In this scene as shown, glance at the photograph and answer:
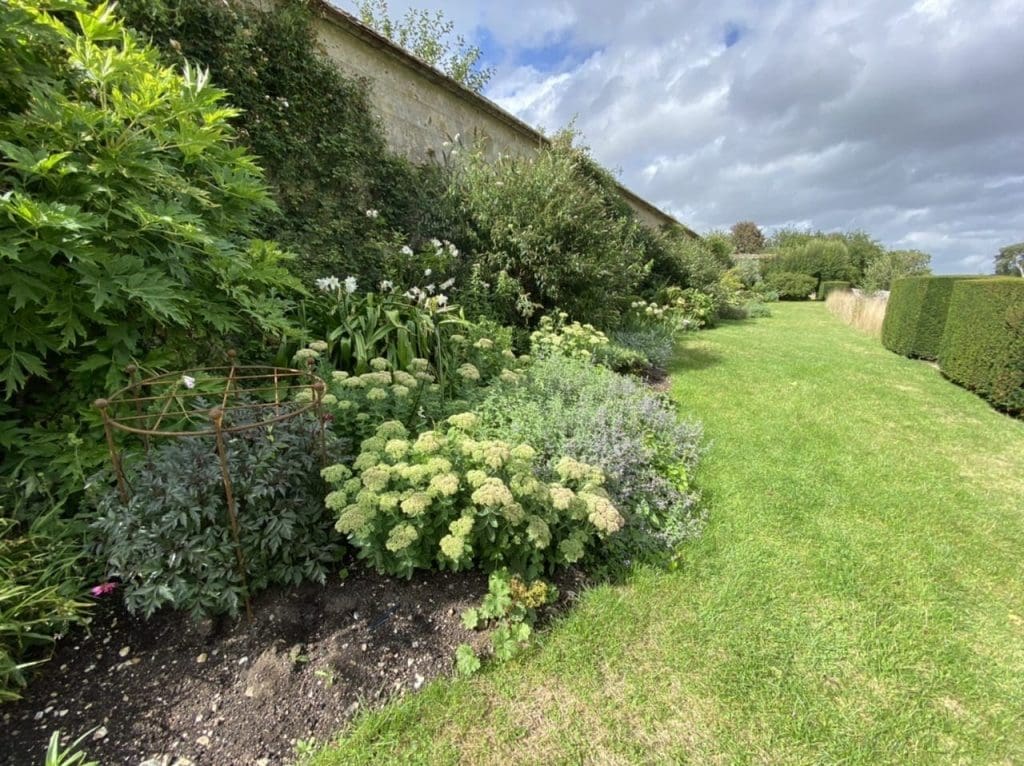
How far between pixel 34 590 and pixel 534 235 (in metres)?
5.22

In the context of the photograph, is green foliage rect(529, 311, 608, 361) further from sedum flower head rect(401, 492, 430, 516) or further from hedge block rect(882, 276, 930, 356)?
hedge block rect(882, 276, 930, 356)

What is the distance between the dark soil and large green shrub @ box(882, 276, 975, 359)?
1122 cm

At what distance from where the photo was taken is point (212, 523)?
5.84ft

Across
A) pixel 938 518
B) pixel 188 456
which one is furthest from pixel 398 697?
pixel 938 518

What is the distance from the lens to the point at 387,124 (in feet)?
18.7

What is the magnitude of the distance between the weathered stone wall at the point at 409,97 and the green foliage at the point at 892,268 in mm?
26328

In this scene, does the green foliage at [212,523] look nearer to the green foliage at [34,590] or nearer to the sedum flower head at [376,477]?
the green foliage at [34,590]

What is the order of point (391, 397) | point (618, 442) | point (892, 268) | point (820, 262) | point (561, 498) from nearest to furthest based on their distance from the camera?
1. point (561, 498)
2. point (391, 397)
3. point (618, 442)
4. point (892, 268)
5. point (820, 262)

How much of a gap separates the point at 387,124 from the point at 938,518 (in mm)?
7239

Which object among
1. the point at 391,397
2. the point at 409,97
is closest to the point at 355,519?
the point at 391,397

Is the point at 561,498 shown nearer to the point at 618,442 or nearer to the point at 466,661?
the point at 466,661

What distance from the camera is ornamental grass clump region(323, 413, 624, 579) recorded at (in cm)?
178

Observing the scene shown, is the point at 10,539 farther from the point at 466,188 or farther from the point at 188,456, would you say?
the point at 466,188

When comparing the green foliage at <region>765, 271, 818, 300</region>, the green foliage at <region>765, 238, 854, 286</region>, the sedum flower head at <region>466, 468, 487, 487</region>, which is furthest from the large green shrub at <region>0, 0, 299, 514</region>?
the green foliage at <region>765, 238, 854, 286</region>
